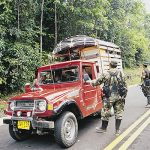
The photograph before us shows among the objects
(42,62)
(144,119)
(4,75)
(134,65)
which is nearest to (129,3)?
(134,65)

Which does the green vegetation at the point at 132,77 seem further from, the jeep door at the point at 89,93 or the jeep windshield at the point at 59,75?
the jeep windshield at the point at 59,75

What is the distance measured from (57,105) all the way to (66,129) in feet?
1.95

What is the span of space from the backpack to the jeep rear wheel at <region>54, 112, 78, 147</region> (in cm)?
114

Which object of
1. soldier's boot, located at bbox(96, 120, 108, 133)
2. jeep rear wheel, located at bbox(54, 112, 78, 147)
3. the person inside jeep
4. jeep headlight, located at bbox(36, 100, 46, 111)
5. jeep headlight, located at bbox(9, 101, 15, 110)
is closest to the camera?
jeep rear wheel, located at bbox(54, 112, 78, 147)

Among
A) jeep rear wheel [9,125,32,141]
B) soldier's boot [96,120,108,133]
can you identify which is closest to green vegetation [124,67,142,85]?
soldier's boot [96,120,108,133]

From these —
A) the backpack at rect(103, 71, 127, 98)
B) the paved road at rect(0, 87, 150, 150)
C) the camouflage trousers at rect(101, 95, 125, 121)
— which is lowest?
the paved road at rect(0, 87, 150, 150)

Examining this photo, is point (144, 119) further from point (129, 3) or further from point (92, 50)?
point (129, 3)

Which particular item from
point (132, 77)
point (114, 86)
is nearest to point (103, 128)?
point (114, 86)

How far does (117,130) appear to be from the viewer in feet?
24.1

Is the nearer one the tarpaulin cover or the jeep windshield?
the jeep windshield

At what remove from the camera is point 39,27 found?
1886cm

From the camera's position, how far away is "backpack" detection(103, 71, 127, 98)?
732 cm

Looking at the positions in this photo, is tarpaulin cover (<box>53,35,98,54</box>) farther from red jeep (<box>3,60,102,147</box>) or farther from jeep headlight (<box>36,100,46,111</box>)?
jeep headlight (<box>36,100,46,111</box>)

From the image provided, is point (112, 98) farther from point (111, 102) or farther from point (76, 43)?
point (76, 43)
